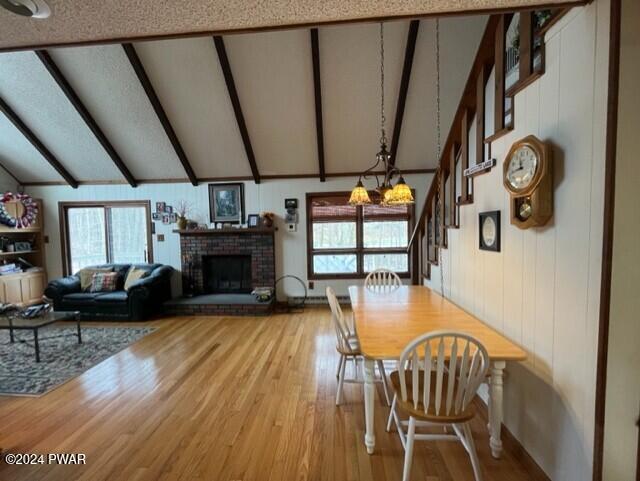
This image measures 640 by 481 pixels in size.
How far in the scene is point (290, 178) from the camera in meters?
5.59

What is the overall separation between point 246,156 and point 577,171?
15.0 feet

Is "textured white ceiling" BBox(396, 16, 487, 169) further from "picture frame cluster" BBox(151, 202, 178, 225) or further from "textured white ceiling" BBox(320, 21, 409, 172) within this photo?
"picture frame cluster" BBox(151, 202, 178, 225)

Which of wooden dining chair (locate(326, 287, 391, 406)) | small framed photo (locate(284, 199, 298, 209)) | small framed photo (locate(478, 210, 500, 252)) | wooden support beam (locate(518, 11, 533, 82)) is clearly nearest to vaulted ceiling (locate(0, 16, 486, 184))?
small framed photo (locate(284, 199, 298, 209))

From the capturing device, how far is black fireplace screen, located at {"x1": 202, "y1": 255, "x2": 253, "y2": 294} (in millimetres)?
5770

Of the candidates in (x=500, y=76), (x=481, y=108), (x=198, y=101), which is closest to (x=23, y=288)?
(x=198, y=101)

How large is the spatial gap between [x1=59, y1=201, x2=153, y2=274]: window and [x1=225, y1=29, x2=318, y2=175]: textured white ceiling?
282 cm

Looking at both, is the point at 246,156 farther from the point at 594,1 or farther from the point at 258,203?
the point at 594,1

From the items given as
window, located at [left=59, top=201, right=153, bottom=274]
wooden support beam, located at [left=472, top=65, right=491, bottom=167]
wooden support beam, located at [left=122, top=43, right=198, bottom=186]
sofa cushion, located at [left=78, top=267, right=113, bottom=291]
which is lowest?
sofa cushion, located at [left=78, top=267, right=113, bottom=291]

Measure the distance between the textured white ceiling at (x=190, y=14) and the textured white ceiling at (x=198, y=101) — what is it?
8.37 feet

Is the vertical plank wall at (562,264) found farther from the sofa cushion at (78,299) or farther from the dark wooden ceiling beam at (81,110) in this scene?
the sofa cushion at (78,299)

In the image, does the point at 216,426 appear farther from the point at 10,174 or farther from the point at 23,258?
the point at 10,174

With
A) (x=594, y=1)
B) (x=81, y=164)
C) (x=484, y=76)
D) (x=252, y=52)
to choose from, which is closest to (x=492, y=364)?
(x=594, y=1)

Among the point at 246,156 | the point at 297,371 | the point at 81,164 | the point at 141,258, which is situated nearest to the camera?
the point at 297,371

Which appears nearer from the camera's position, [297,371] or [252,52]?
[297,371]
